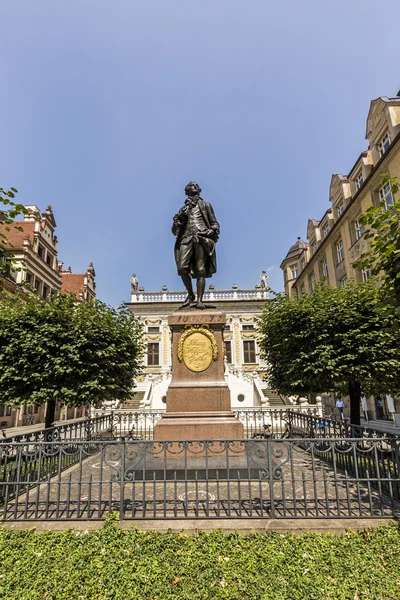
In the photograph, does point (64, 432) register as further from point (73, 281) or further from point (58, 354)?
point (73, 281)

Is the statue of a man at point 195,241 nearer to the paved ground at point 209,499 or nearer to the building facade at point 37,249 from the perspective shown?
the paved ground at point 209,499

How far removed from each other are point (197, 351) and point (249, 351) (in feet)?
109

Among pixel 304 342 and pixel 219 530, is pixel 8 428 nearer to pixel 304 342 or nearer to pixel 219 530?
pixel 304 342

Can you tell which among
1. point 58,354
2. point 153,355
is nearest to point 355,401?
point 58,354

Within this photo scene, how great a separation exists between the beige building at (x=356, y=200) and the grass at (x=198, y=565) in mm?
13059

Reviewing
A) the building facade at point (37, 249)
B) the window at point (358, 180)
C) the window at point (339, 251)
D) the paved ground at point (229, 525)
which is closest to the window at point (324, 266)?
the window at point (339, 251)

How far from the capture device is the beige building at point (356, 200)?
65.5 ft

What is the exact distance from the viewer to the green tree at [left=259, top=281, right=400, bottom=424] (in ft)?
30.7

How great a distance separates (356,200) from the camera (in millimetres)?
23547

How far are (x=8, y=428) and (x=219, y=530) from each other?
25.6 m

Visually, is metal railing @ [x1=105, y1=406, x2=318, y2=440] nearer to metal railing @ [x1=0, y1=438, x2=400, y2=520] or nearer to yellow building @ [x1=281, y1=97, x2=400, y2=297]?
yellow building @ [x1=281, y1=97, x2=400, y2=297]

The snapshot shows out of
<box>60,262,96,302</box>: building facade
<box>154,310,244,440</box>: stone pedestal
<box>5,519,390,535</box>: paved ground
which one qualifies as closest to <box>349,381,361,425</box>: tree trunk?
<box>154,310,244,440</box>: stone pedestal

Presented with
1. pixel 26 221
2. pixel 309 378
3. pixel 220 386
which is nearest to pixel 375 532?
pixel 220 386

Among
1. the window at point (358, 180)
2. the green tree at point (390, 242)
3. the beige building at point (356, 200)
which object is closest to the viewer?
the green tree at point (390, 242)
